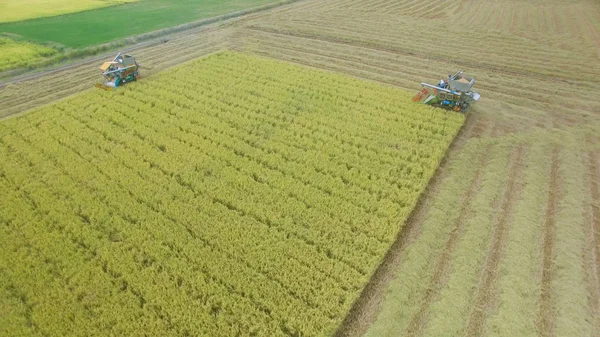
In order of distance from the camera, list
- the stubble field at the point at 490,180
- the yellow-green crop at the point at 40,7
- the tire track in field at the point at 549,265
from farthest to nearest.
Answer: the yellow-green crop at the point at 40,7, the stubble field at the point at 490,180, the tire track in field at the point at 549,265

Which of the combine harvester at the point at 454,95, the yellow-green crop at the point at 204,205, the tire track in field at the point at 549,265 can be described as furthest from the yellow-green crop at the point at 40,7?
the tire track in field at the point at 549,265

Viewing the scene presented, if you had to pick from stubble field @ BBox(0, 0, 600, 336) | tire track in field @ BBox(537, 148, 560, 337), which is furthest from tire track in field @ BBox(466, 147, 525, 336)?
tire track in field @ BBox(537, 148, 560, 337)

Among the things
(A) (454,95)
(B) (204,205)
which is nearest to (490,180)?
(A) (454,95)

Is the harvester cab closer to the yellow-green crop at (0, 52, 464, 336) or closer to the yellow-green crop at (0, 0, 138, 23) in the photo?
the yellow-green crop at (0, 52, 464, 336)

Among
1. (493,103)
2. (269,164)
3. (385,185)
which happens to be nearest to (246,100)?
(269,164)

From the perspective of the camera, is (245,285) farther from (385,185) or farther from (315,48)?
(315,48)

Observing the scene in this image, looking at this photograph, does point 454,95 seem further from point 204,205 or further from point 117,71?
point 117,71

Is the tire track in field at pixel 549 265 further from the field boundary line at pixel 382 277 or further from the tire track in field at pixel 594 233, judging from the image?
the field boundary line at pixel 382 277
